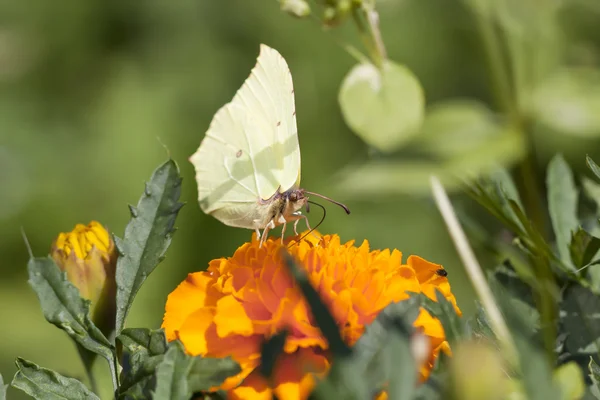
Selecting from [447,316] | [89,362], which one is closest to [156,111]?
[89,362]

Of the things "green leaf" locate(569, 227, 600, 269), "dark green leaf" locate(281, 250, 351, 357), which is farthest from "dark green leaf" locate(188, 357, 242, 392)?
"green leaf" locate(569, 227, 600, 269)

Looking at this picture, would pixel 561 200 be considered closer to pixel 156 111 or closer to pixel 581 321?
pixel 581 321

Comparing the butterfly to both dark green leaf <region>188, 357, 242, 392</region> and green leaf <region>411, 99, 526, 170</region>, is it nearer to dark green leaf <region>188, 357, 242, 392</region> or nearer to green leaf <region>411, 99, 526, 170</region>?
green leaf <region>411, 99, 526, 170</region>

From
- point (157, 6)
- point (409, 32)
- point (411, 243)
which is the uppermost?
point (157, 6)

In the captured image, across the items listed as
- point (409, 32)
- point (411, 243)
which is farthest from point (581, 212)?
point (409, 32)

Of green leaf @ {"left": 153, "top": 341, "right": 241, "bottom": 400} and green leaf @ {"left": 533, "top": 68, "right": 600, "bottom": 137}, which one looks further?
green leaf @ {"left": 533, "top": 68, "right": 600, "bottom": 137}

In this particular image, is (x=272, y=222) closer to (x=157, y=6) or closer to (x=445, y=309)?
(x=445, y=309)
